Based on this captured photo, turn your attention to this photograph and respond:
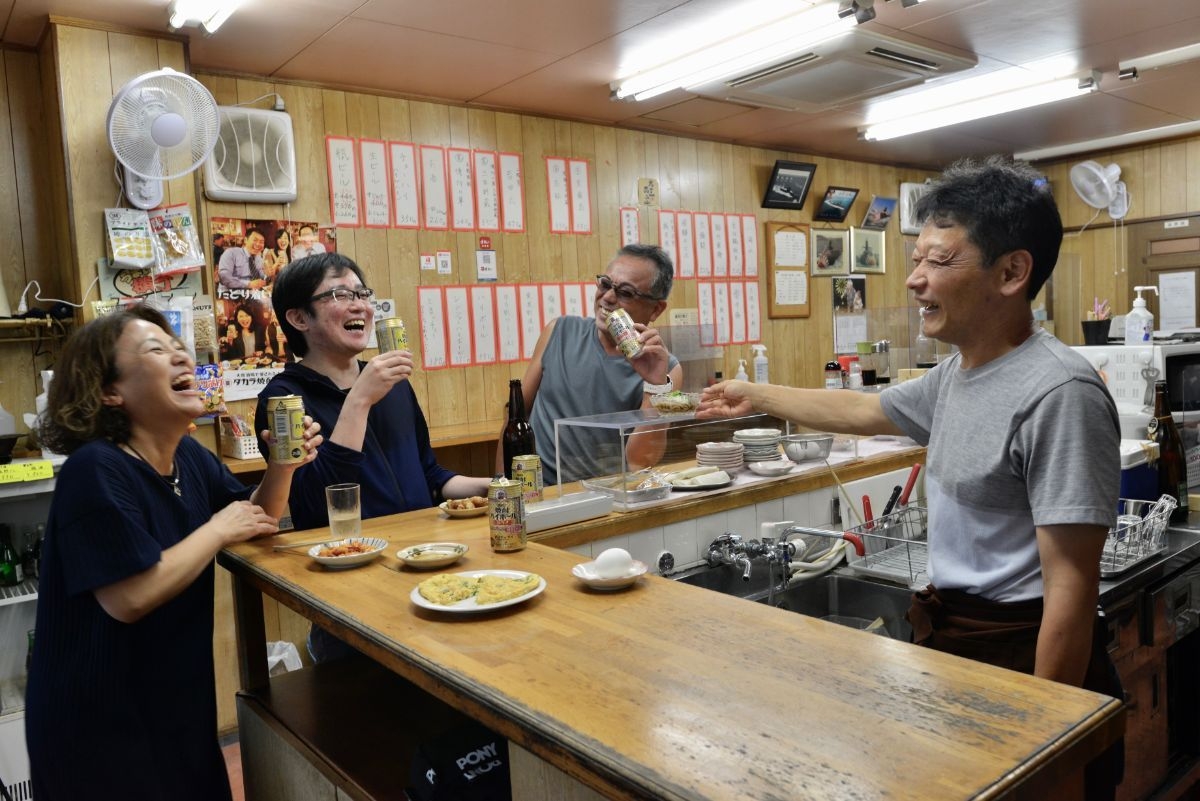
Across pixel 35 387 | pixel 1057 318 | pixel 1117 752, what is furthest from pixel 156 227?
pixel 1057 318

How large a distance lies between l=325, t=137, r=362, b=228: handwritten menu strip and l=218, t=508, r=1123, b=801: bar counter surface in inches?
112

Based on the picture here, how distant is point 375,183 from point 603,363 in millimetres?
1882

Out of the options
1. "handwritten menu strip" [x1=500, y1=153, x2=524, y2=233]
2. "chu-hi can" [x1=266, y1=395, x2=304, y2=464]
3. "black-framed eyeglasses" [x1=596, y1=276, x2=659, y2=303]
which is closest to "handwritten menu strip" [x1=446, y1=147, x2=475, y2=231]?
"handwritten menu strip" [x1=500, y1=153, x2=524, y2=233]

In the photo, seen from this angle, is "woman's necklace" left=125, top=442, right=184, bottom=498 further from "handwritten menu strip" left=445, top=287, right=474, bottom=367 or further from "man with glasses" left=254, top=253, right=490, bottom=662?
"handwritten menu strip" left=445, top=287, right=474, bottom=367

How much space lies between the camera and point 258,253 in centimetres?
373

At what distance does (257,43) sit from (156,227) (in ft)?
2.75

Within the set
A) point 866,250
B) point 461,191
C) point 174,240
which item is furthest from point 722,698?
point 866,250

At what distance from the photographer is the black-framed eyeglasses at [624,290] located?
2734 millimetres

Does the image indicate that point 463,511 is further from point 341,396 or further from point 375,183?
point 375,183

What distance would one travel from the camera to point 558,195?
4746 millimetres

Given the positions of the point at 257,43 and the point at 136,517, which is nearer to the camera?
the point at 136,517

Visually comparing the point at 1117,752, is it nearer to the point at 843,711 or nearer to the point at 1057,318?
the point at 843,711

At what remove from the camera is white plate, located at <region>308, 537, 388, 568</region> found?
1646 millimetres

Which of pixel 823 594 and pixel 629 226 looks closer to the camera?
pixel 823 594
